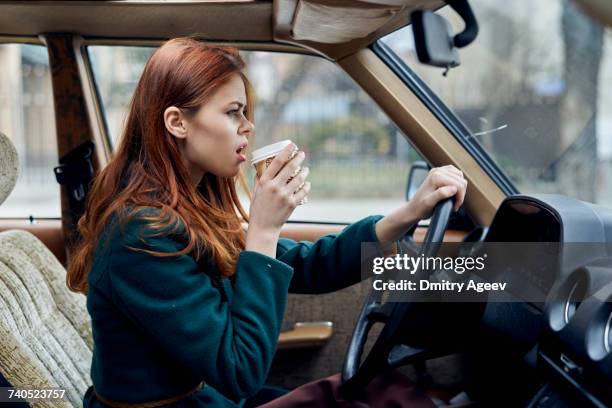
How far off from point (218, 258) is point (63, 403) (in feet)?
1.60

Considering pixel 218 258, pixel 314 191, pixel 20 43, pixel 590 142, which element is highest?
pixel 20 43

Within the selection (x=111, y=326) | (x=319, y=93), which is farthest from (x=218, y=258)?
(x=319, y=93)

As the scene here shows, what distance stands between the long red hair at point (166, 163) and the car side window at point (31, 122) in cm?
128

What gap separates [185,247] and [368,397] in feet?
1.67

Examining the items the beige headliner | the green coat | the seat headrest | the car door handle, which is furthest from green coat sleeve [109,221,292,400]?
the car door handle

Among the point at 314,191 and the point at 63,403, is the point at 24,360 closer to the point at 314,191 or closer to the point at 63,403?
the point at 63,403

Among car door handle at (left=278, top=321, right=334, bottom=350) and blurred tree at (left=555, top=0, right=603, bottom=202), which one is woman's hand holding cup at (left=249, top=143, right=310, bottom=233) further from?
car door handle at (left=278, top=321, right=334, bottom=350)

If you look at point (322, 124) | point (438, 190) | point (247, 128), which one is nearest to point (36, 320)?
point (247, 128)

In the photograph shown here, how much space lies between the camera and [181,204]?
1.14 meters

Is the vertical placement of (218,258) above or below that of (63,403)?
above

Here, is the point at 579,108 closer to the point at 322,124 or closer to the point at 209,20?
the point at 322,124

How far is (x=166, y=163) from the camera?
114cm

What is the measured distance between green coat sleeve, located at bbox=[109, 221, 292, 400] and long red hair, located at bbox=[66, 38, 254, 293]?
0.19 ft

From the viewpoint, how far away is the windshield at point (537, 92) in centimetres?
208
